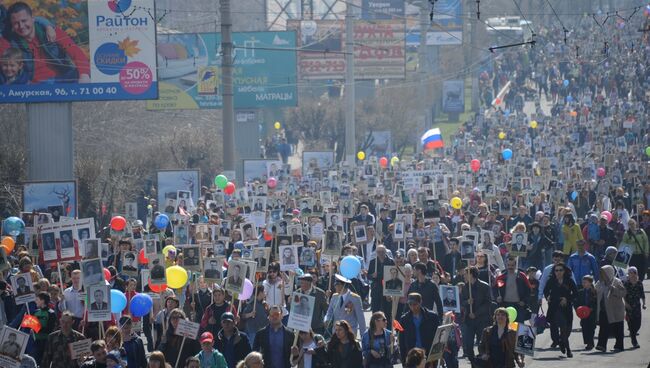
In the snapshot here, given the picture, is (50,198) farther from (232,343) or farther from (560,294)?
(232,343)

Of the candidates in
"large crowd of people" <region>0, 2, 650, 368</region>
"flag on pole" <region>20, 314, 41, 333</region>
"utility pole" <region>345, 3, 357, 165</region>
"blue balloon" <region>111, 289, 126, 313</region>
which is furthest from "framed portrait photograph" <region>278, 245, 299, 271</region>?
"utility pole" <region>345, 3, 357, 165</region>

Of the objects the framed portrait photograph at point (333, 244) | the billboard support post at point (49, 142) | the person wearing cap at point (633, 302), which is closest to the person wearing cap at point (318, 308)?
the framed portrait photograph at point (333, 244)

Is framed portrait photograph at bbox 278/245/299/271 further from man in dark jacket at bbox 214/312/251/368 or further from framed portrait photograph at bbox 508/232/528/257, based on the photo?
man in dark jacket at bbox 214/312/251/368

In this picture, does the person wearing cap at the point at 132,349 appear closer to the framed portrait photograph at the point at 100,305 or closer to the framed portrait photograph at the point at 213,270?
the framed portrait photograph at the point at 100,305

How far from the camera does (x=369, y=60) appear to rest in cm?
5909

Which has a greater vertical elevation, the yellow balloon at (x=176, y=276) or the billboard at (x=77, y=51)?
the billboard at (x=77, y=51)

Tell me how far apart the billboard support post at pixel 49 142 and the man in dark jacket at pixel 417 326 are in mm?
19638

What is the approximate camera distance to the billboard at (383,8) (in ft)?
246

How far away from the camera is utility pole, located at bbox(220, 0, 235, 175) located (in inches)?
1398

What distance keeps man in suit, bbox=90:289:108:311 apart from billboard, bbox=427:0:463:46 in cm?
5380

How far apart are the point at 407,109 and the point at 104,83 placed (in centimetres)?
3616

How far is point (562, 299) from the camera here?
61.7 feet

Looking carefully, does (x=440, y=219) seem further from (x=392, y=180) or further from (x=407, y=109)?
(x=407, y=109)

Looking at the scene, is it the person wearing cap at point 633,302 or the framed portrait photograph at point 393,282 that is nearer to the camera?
the framed portrait photograph at point 393,282
